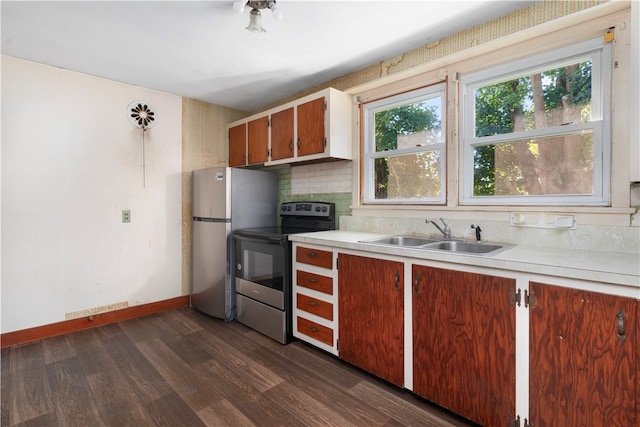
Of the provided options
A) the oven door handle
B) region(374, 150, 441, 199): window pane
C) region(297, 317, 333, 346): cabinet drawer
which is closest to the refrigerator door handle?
the oven door handle

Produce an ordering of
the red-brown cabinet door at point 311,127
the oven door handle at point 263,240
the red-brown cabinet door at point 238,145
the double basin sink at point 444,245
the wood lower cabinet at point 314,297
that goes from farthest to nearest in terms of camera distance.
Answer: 1. the red-brown cabinet door at point 238,145
2. the red-brown cabinet door at point 311,127
3. the oven door handle at point 263,240
4. the wood lower cabinet at point 314,297
5. the double basin sink at point 444,245

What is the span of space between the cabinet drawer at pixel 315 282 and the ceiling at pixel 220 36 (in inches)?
71.9

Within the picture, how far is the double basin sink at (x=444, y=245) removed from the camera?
1.99 metres

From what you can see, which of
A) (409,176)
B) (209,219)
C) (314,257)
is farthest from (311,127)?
(209,219)

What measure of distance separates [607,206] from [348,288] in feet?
5.21

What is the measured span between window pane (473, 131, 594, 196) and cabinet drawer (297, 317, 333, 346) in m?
1.54

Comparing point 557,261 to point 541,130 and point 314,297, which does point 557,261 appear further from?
point 314,297

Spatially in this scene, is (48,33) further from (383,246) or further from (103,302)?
(383,246)

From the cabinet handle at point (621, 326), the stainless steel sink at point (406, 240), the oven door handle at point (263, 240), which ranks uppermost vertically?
the stainless steel sink at point (406, 240)

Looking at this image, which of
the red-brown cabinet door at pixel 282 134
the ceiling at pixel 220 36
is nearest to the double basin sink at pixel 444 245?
the red-brown cabinet door at pixel 282 134

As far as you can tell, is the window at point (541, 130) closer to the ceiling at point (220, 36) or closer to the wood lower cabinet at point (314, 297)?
the ceiling at point (220, 36)

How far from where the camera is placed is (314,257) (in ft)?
7.75

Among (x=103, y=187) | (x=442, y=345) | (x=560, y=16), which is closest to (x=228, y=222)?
(x=103, y=187)

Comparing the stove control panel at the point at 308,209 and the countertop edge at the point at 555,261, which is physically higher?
the stove control panel at the point at 308,209
